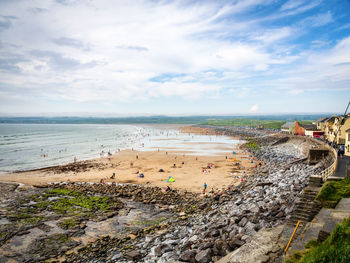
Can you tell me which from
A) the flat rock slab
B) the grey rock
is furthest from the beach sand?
the flat rock slab

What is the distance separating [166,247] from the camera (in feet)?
44.4

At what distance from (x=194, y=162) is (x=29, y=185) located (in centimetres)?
2886

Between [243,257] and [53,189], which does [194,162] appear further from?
[243,257]

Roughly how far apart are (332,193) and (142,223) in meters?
13.9

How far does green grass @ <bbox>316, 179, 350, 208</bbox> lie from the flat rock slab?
3.02 metres

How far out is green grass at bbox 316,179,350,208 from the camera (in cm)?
1155

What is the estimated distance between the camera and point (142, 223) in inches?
738

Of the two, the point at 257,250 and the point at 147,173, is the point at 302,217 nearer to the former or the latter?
the point at 257,250

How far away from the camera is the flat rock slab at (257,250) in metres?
9.08

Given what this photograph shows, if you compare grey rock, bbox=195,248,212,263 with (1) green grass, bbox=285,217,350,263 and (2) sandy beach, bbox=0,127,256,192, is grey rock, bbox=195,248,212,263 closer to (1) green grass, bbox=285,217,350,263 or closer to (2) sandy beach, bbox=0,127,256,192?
Answer: (1) green grass, bbox=285,217,350,263

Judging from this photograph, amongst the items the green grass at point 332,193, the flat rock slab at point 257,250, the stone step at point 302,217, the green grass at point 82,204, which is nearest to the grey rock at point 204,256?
the flat rock slab at point 257,250

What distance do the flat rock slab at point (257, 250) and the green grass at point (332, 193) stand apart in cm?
302

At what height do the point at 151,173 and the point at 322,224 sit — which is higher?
the point at 322,224

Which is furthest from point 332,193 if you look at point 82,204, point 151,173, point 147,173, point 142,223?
point 147,173
